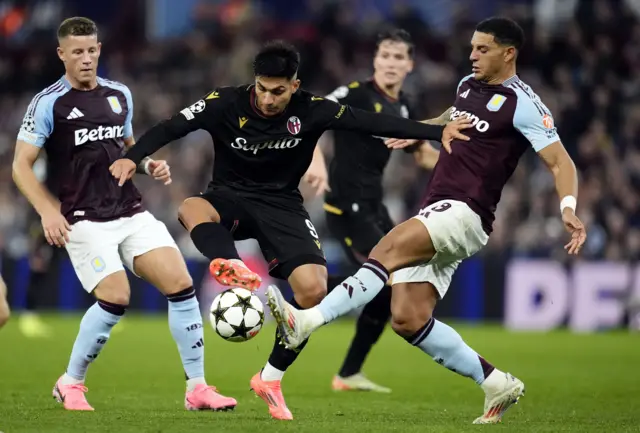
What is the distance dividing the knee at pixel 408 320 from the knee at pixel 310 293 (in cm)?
49

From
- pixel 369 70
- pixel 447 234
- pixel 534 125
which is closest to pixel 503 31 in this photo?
pixel 534 125

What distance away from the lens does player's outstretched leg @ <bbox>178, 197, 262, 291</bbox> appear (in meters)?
6.87

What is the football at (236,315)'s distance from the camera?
22.6 feet

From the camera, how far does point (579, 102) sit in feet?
61.6

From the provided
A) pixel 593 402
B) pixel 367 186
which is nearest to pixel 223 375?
pixel 367 186

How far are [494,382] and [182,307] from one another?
6.99ft

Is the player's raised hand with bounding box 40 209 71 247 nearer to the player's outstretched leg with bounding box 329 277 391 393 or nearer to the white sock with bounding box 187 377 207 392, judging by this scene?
the white sock with bounding box 187 377 207 392

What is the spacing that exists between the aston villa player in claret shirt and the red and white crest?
3.04ft

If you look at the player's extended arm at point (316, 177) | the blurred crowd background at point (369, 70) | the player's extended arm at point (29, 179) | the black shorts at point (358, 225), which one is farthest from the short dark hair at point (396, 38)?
the blurred crowd background at point (369, 70)

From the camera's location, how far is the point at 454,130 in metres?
7.33

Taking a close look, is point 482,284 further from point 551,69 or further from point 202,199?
point 202,199

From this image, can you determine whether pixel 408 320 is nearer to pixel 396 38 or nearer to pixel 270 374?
pixel 270 374

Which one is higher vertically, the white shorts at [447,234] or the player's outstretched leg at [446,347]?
the white shorts at [447,234]

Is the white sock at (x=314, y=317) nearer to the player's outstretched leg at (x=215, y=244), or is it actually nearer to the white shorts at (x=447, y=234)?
the player's outstretched leg at (x=215, y=244)
